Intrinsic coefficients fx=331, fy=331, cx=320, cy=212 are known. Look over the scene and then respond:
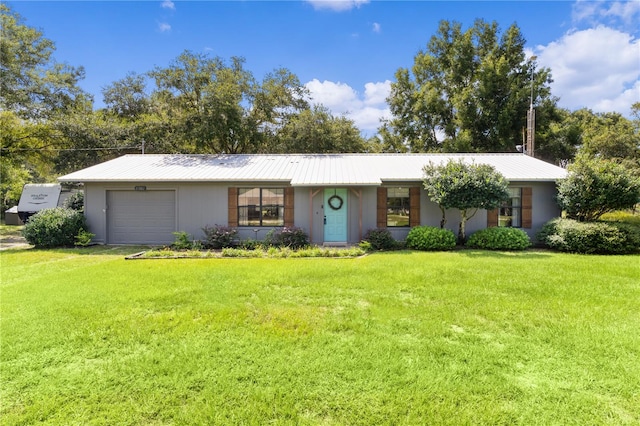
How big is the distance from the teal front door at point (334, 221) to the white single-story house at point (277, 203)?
0.03 m

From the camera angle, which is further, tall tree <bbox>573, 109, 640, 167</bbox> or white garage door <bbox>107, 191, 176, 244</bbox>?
tall tree <bbox>573, 109, 640, 167</bbox>

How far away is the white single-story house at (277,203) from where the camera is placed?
1141cm

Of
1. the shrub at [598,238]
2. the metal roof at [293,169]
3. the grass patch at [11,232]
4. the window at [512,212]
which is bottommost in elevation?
the grass patch at [11,232]

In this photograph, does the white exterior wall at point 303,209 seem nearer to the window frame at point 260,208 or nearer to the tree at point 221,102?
the window frame at point 260,208

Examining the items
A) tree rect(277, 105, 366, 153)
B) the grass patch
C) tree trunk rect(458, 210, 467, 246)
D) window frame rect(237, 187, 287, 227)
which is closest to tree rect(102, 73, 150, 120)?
the grass patch

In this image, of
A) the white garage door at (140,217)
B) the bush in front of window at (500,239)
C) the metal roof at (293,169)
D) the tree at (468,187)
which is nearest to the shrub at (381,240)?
the metal roof at (293,169)

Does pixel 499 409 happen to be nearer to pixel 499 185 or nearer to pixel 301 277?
pixel 301 277

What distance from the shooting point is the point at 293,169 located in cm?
1245

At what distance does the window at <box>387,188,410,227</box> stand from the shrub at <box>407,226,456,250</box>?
1028mm

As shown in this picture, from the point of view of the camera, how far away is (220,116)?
16.9 m

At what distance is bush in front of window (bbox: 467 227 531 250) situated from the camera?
1041cm

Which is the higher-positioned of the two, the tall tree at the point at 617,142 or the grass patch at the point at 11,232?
the tall tree at the point at 617,142

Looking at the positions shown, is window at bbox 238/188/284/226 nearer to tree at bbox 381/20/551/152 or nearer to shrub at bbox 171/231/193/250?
shrub at bbox 171/231/193/250

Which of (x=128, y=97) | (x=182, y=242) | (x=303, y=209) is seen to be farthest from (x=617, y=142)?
(x=128, y=97)
